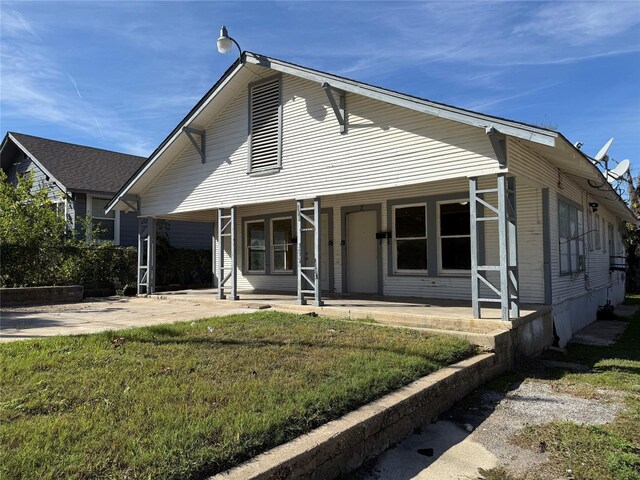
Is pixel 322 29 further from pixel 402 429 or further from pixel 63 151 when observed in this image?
pixel 63 151

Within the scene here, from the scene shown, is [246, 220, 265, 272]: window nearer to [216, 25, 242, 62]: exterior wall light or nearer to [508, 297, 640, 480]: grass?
[216, 25, 242, 62]: exterior wall light

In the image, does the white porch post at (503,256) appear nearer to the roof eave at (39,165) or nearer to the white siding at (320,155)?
→ the white siding at (320,155)

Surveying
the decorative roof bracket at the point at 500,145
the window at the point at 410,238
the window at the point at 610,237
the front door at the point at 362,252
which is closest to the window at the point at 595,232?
the window at the point at 610,237

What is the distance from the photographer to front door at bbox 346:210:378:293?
11164 mm

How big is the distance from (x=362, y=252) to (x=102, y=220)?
10.6 meters

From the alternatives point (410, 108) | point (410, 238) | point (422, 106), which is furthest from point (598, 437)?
point (410, 238)

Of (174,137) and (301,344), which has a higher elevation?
(174,137)

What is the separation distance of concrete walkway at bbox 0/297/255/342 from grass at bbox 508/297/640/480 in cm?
594

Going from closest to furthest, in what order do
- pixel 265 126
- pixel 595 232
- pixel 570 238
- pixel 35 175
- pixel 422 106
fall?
pixel 422 106, pixel 570 238, pixel 265 126, pixel 595 232, pixel 35 175

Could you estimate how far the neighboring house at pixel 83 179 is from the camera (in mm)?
15984

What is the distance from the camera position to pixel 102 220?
16594mm

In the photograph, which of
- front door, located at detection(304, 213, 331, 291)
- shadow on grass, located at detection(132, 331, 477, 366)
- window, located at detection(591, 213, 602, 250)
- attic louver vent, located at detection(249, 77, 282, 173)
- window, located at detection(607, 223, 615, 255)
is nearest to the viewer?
shadow on grass, located at detection(132, 331, 477, 366)

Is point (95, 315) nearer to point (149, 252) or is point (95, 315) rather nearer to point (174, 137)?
point (149, 252)

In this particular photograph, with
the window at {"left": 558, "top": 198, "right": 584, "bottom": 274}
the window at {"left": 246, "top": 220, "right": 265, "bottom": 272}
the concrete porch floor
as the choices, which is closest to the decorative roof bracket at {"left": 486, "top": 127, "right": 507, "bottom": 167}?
the concrete porch floor
